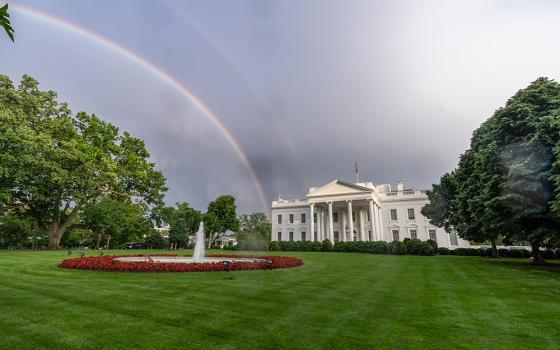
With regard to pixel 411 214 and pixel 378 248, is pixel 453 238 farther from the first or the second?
pixel 378 248

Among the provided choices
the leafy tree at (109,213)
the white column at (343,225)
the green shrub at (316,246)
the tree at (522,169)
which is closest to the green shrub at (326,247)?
the green shrub at (316,246)

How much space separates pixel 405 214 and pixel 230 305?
49.5 meters

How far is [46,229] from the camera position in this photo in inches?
1442

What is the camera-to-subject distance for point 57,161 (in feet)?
96.8

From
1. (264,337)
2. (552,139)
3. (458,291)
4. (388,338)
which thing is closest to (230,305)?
(264,337)

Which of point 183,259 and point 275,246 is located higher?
point 275,246

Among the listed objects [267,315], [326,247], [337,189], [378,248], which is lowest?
[267,315]

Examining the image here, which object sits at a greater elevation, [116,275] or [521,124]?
[521,124]

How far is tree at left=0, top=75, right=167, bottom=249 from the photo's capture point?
25.2 m

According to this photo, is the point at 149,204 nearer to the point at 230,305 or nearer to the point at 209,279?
the point at 209,279

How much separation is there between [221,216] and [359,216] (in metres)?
29.4

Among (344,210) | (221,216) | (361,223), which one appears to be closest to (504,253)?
(361,223)

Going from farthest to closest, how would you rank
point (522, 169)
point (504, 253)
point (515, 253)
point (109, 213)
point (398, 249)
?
point (109, 213)
point (398, 249)
point (504, 253)
point (515, 253)
point (522, 169)

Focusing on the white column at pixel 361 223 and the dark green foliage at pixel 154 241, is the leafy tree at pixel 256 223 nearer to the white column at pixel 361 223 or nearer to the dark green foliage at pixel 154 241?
the dark green foliage at pixel 154 241
